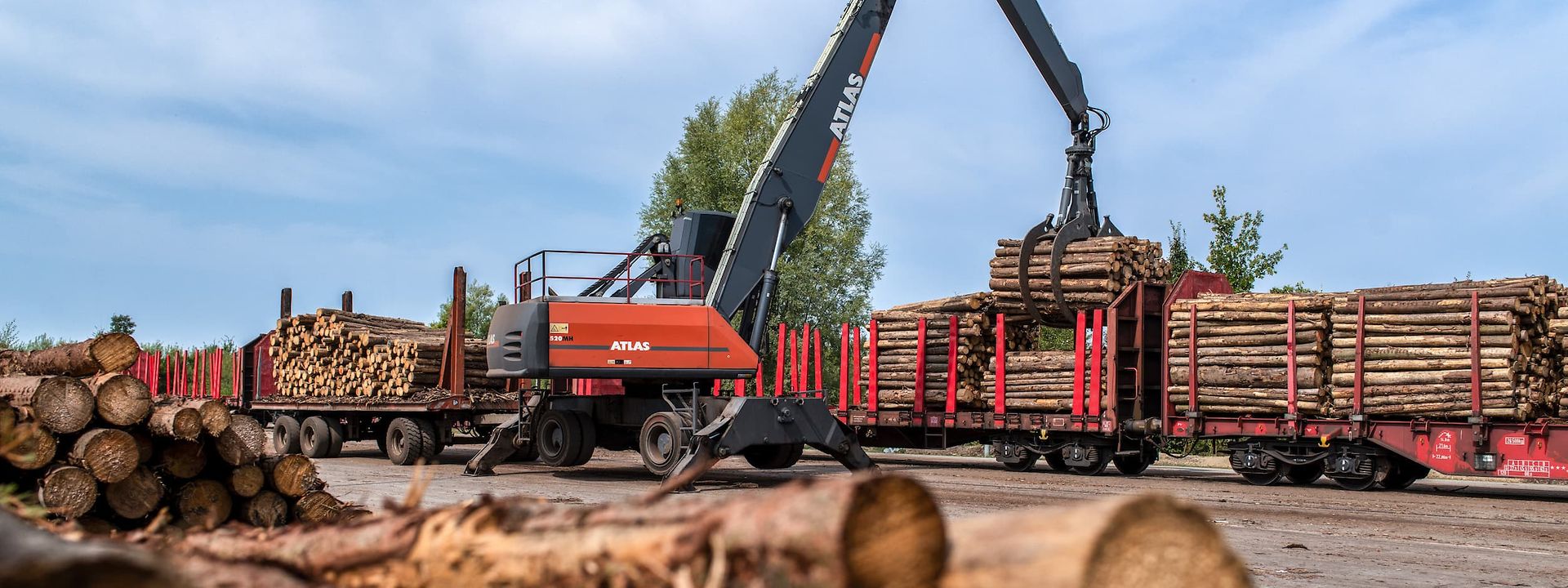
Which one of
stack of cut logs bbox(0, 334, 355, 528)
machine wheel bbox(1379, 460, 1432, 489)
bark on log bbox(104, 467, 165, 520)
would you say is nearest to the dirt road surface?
machine wheel bbox(1379, 460, 1432, 489)

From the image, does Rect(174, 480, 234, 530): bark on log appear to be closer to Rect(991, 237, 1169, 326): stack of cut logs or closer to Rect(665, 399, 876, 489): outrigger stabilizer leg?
Rect(665, 399, 876, 489): outrigger stabilizer leg

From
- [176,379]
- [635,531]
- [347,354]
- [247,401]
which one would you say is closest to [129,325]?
[176,379]

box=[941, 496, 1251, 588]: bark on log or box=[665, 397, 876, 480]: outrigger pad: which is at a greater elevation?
box=[941, 496, 1251, 588]: bark on log

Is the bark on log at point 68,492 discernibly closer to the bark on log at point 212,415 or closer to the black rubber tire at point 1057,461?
the bark on log at point 212,415

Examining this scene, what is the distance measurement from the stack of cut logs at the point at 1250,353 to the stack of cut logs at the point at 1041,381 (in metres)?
1.37

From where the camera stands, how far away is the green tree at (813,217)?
137 feet

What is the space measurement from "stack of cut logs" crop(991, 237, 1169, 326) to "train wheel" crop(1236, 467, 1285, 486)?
3.17 m

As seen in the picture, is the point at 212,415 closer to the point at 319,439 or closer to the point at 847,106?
the point at 847,106

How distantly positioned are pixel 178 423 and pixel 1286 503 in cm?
1111

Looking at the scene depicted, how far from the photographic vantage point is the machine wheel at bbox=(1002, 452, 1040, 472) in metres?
20.1

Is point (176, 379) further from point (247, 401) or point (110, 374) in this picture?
point (110, 374)

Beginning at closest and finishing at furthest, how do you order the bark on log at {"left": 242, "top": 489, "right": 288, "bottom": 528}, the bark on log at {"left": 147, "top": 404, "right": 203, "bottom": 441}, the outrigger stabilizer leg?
the bark on log at {"left": 147, "top": 404, "right": 203, "bottom": 441} → the bark on log at {"left": 242, "top": 489, "right": 288, "bottom": 528} → the outrigger stabilizer leg

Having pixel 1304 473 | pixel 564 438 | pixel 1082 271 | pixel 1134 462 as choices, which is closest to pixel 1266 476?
pixel 1304 473

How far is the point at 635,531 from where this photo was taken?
104 inches
